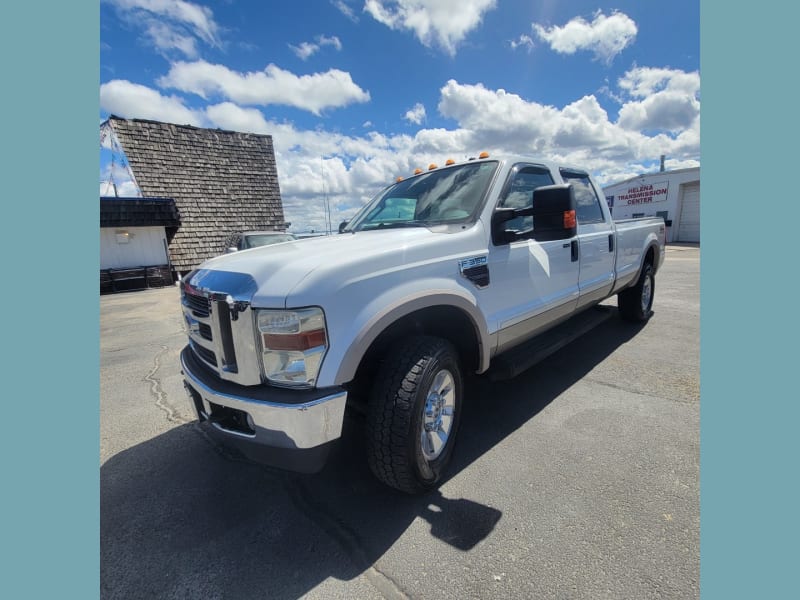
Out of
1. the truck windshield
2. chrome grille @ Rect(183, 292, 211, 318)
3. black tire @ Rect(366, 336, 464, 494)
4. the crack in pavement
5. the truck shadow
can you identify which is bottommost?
the truck shadow

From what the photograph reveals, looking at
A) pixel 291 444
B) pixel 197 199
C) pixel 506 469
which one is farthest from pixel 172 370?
pixel 197 199

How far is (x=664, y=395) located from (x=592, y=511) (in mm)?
1871

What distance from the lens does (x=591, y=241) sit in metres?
3.87

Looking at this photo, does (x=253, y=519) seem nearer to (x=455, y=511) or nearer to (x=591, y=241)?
(x=455, y=511)

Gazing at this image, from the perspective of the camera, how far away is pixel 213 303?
1973mm

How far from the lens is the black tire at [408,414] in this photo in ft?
6.66

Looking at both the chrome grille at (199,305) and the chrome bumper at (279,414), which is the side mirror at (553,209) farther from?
the chrome grille at (199,305)

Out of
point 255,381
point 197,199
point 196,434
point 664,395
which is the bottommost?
point 196,434

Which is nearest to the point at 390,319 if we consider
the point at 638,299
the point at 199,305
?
the point at 199,305

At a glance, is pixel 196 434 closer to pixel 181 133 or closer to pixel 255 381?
pixel 255 381

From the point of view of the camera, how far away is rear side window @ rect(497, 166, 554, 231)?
2.94 metres

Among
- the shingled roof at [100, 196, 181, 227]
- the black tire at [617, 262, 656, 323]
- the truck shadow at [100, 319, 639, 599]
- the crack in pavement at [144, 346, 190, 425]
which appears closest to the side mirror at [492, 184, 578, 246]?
the truck shadow at [100, 319, 639, 599]

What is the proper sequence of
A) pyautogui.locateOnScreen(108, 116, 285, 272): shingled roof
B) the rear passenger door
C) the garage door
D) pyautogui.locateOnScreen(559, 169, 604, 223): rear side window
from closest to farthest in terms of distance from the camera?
the rear passenger door
pyautogui.locateOnScreen(559, 169, 604, 223): rear side window
pyautogui.locateOnScreen(108, 116, 285, 272): shingled roof
the garage door

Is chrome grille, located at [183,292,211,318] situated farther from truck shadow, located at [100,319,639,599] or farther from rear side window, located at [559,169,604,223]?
rear side window, located at [559,169,604,223]
